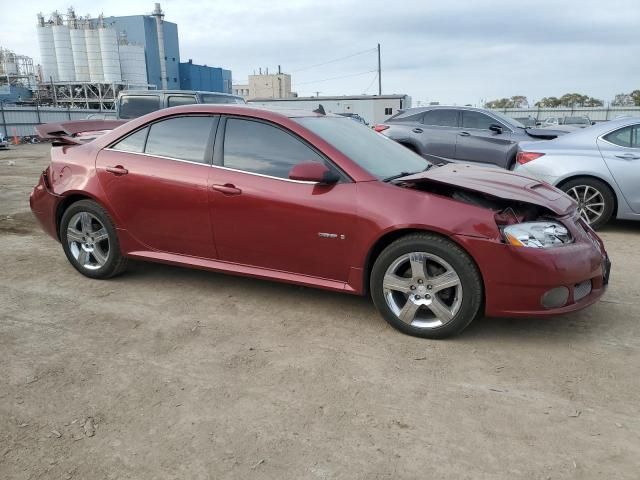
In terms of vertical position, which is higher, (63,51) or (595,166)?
(63,51)

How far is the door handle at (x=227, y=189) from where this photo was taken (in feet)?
12.5

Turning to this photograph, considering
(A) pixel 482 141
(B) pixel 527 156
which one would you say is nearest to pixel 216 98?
(A) pixel 482 141

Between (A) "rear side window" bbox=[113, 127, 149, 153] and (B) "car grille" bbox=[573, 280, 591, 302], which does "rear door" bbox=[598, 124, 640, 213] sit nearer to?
(B) "car grille" bbox=[573, 280, 591, 302]

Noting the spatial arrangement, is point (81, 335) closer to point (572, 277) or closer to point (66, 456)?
point (66, 456)

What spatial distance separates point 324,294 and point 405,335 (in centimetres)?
97

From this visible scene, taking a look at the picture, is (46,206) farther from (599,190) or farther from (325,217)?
(599,190)

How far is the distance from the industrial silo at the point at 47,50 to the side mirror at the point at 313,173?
5968cm

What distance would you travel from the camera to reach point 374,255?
355 cm

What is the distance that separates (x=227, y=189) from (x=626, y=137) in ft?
16.8

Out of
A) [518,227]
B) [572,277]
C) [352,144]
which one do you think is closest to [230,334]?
[352,144]

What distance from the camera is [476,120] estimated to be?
32.4ft

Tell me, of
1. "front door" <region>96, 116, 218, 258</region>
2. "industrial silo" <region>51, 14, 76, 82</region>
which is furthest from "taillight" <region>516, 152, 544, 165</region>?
"industrial silo" <region>51, 14, 76, 82</region>

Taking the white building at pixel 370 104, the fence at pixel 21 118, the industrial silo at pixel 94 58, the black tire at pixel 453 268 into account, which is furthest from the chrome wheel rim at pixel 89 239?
the industrial silo at pixel 94 58

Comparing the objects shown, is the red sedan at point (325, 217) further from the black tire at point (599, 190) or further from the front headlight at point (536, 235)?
the black tire at point (599, 190)
